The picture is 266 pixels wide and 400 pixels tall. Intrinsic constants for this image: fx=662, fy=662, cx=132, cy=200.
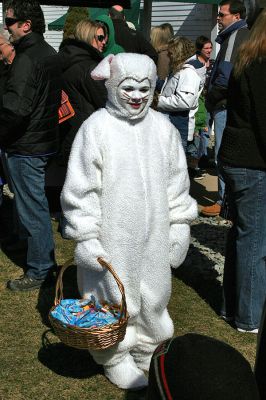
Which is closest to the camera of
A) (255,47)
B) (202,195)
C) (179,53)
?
(255,47)

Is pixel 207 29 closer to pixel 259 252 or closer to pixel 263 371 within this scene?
pixel 259 252

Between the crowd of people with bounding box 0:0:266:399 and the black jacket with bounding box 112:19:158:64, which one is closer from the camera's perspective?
the crowd of people with bounding box 0:0:266:399

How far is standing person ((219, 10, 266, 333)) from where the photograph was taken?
411 cm

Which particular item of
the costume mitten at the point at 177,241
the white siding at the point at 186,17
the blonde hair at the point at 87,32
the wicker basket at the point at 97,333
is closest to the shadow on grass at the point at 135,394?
the wicker basket at the point at 97,333

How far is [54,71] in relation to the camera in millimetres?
5023

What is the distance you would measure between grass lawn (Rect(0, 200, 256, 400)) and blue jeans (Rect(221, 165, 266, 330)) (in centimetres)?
19

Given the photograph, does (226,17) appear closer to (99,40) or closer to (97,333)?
(99,40)

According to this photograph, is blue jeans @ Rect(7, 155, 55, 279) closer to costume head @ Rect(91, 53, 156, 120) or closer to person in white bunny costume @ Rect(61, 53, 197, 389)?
person in white bunny costume @ Rect(61, 53, 197, 389)

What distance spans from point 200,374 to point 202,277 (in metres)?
4.06

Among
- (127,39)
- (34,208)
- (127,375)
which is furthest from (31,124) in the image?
(127,39)

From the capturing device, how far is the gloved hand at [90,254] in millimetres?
3496

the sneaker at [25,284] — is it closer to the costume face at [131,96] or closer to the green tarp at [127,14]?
the costume face at [131,96]

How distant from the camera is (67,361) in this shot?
4.12 metres

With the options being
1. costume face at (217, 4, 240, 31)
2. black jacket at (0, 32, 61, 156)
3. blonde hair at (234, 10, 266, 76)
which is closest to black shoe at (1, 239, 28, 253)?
black jacket at (0, 32, 61, 156)
